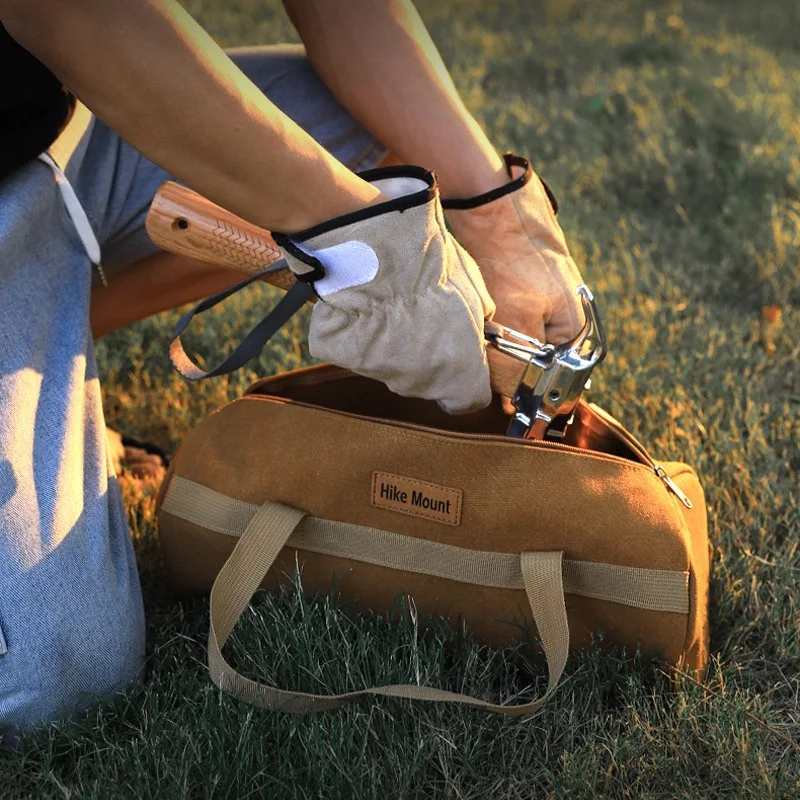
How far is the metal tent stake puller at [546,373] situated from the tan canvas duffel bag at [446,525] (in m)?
0.07

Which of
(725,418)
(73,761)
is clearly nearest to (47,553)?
(73,761)

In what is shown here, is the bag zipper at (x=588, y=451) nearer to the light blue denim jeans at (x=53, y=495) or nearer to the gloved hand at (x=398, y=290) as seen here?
the gloved hand at (x=398, y=290)

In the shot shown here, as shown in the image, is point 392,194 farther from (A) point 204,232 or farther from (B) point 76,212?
(B) point 76,212

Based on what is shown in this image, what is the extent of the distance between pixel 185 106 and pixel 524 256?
0.76 m

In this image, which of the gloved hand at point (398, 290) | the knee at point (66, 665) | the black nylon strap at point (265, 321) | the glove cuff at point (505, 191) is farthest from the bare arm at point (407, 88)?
the knee at point (66, 665)

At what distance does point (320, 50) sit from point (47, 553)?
1173mm

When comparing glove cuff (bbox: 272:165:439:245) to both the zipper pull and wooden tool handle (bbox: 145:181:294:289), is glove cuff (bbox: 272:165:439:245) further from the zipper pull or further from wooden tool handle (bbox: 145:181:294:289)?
the zipper pull

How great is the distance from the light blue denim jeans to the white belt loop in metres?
0.02

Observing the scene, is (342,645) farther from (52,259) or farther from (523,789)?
(52,259)

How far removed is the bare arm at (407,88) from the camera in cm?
197

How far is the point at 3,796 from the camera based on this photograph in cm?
153

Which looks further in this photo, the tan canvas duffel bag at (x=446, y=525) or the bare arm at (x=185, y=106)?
the tan canvas duffel bag at (x=446, y=525)

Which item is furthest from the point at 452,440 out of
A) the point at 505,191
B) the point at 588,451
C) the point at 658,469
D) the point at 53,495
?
the point at 53,495

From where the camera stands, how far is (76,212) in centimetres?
184
